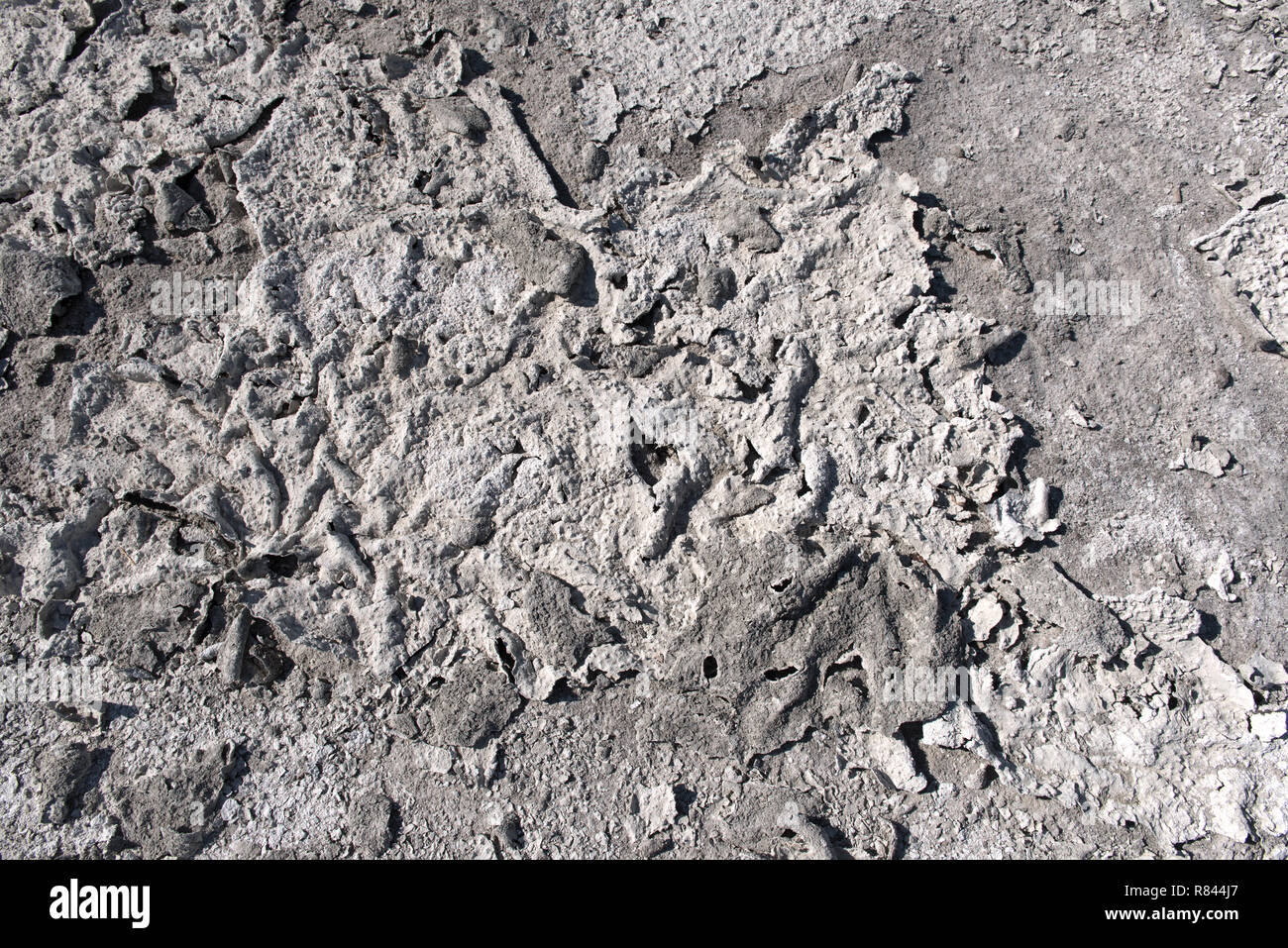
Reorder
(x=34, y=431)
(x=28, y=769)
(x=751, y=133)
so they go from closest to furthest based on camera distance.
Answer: (x=28, y=769) → (x=34, y=431) → (x=751, y=133)

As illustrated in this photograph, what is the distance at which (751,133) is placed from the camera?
5.66 ft

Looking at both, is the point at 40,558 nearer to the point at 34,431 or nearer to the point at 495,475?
the point at 34,431

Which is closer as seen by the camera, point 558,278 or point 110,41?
point 558,278

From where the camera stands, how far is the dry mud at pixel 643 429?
4.77ft

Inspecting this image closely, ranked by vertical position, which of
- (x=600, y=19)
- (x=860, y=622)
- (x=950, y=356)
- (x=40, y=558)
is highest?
(x=600, y=19)

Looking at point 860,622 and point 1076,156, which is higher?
point 1076,156

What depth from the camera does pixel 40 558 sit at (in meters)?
1.50

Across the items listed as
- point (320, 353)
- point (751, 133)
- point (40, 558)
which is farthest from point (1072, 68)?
point (40, 558)

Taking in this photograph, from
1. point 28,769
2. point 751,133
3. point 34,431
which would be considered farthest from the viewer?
point 751,133

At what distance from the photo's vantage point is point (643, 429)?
1.55 meters

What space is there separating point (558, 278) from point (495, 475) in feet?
1.40

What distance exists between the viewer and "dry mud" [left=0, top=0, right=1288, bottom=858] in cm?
146

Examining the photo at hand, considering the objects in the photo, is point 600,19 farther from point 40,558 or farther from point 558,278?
point 40,558

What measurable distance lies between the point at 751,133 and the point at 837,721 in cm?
126
